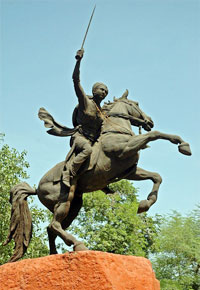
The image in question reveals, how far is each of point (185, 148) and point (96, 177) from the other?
1.46m

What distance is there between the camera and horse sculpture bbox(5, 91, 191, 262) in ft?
21.4

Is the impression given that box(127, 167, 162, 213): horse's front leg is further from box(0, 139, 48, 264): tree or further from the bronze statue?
box(0, 139, 48, 264): tree

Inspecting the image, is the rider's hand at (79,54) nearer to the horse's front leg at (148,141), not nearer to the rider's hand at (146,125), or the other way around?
the horse's front leg at (148,141)

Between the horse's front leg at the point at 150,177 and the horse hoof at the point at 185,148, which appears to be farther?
the horse's front leg at the point at 150,177

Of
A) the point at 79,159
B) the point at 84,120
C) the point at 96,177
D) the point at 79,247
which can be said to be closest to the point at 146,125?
the point at 84,120

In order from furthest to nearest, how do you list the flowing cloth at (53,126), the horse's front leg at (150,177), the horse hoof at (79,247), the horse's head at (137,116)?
the horse's head at (137,116) < the flowing cloth at (53,126) < the horse's front leg at (150,177) < the horse hoof at (79,247)

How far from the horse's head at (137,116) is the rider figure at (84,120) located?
538 mm

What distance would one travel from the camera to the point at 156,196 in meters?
6.67

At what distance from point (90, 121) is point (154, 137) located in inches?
42.7

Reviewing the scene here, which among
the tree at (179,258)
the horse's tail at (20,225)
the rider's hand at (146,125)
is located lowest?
the tree at (179,258)

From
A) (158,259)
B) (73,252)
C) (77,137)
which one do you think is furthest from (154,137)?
(158,259)

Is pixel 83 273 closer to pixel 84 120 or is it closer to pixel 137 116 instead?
pixel 84 120

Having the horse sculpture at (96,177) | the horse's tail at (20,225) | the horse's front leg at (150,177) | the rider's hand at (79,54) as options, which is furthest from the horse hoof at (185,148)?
the horse's tail at (20,225)

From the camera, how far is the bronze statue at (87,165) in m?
6.51
